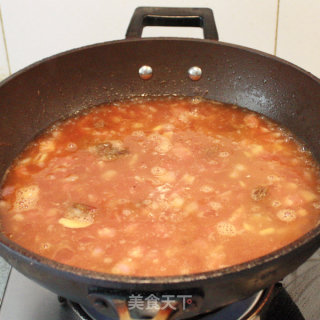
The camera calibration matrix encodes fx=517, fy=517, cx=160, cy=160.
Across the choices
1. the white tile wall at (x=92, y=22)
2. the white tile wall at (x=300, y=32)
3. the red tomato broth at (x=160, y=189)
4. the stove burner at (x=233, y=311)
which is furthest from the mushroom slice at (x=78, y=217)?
the white tile wall at (x=300, y=32)

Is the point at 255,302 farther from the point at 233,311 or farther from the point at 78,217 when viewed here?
the point at 78,217

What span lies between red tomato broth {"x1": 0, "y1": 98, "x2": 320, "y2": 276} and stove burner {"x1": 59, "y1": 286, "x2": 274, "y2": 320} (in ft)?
0.47

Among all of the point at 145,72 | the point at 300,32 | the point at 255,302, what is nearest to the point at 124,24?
the point at 145,72

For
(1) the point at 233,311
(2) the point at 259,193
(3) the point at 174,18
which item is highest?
(3) the point at 174,18

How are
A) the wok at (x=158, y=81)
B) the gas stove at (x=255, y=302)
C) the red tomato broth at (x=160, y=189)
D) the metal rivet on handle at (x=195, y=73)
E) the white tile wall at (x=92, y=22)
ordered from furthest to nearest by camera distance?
1. the white tile wall at (x=92, y=22)
2. the metal rivet on handle at (x=195, y=73)
3. the wok at (x=158, y=81)
4. the gas stove at (x=255, y=302)
5. the red tomato broth at (x=160, y=189)

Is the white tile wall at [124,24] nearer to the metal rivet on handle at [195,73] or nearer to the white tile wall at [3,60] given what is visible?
the white tile wall at [3,60]

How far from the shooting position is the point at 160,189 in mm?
1302

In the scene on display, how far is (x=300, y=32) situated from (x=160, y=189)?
1.01 metres

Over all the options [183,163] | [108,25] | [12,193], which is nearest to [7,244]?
[12,193]

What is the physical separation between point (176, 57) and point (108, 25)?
46 centimetres

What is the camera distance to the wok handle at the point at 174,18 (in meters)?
1.50

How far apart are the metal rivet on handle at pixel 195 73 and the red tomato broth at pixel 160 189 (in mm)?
73

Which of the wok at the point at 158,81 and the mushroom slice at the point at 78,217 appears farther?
the wok at the point at 158,81

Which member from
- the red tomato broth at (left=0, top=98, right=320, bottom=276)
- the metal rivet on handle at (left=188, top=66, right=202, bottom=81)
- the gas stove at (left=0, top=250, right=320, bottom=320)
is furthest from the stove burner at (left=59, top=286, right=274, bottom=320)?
the metal rivet on handle at (left=188, top=66, right=202, bottom=81)
